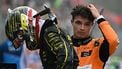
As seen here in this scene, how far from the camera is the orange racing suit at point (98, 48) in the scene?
577cm

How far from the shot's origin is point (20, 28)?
4988 millimetres

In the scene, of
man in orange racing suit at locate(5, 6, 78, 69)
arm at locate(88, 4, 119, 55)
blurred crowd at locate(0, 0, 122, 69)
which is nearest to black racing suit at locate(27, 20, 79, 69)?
man in orange racing suit at locate(5, 6, 78, 69)

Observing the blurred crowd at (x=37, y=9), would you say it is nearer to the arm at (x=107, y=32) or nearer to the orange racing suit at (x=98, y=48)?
the orange racing suit at (x=98, y=48)

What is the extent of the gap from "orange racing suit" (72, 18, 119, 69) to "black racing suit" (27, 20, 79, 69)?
87 centimetres

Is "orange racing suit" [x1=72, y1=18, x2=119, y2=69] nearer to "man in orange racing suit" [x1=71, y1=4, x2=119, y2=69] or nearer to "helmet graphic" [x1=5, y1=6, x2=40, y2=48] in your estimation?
"man in orange racing suit" [x1=71, y1=4, x2=119, y2=69]

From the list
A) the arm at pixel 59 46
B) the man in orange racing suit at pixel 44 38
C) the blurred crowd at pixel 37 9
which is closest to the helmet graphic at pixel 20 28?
the man in orange racing suit at pixel 44 38

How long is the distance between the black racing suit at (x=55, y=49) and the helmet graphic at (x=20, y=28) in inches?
3.7

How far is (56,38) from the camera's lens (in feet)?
16.0

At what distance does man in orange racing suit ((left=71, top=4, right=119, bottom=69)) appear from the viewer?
578 centimetres

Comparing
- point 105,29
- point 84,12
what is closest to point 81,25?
point 84,12

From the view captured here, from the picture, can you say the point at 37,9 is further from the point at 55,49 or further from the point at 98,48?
the point at 55,49

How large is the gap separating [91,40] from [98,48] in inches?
6.9

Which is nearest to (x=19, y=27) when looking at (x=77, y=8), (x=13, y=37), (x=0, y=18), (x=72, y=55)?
(x=13, y=37)

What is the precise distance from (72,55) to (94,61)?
110 cm
